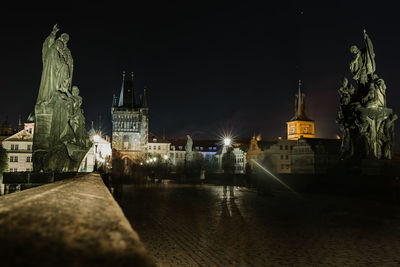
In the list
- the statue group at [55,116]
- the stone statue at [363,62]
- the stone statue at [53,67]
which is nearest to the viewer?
the statue group at [55,116]

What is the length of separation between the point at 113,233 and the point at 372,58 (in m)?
20.1

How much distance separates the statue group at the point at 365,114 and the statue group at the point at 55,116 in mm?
13236

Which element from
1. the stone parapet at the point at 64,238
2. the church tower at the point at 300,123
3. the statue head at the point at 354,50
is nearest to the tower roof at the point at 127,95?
the church tower at the point at 300,123

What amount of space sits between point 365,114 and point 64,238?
18487 millimetres

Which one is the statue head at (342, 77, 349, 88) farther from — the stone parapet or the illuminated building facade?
the illuminated building facade

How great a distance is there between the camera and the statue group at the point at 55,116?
9836 millimetres

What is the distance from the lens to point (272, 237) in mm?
8305

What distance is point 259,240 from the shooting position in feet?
26.0

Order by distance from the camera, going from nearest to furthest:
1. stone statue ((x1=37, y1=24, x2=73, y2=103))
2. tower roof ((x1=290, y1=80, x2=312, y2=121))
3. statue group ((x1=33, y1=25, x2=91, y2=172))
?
statue group ((x1=33, y1=25, x2=91, y2=172)), stone statue ((x1=37, y1=24, x2=73, y2=103)), tower roof ((x1=290, y1=80, x2=312, y2=121))

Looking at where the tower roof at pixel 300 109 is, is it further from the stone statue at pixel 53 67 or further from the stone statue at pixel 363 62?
the stone statue at pixel 53 67

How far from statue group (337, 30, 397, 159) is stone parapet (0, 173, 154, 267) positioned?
1812cm

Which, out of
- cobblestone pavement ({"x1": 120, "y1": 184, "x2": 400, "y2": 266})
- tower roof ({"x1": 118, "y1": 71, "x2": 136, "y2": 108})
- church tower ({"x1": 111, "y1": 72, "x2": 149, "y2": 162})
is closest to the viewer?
cobblestone pavement ({"x1": 120, "y1": 184, "x2": 400, "y2": 266})

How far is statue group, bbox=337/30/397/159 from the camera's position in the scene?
1756 cm

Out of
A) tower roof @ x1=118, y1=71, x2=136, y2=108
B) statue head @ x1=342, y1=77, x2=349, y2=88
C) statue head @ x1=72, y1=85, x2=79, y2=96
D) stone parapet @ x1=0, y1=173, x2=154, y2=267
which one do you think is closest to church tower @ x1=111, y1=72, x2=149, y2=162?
tower roof @ x1=118, y1=71, x2=136, y2=108
